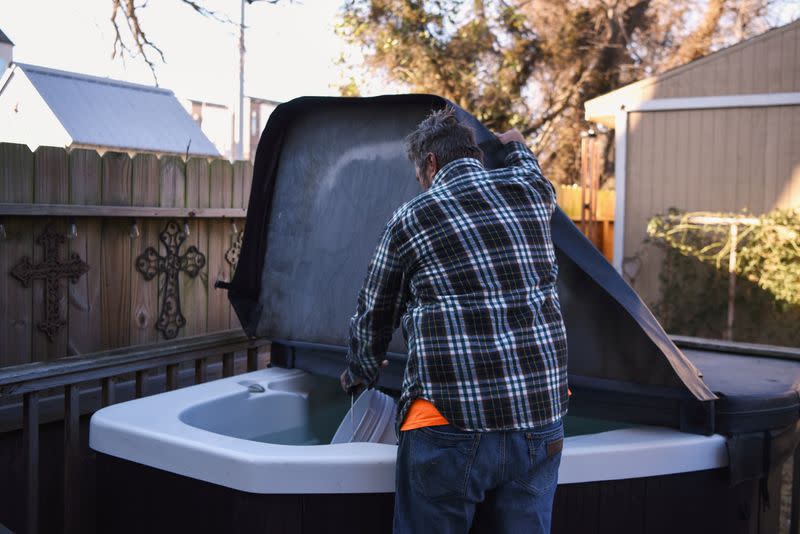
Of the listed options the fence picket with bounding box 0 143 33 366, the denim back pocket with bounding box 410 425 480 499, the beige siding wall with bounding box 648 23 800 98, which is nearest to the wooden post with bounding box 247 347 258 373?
the fence picket with bounding box 0 143 33 366

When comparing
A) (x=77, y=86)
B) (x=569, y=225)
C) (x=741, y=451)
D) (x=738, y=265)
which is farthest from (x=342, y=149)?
(x=738, y=265)

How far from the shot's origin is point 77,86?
7.62 meters

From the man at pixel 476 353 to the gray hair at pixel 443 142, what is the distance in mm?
43

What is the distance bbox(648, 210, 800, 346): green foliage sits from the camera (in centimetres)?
796

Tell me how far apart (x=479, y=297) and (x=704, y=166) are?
25.8 feet

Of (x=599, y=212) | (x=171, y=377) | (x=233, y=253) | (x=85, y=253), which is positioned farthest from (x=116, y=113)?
(x=599, y=212)

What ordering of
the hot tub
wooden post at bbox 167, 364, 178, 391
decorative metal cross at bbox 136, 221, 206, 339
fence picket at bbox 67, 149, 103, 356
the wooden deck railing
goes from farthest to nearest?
1. decorative metal cross at bbox 136, 221, 206, 339
2. fence picket at bbox 67, 149, 103, 356
3. wooden post at bbox 167, 364, 178, 391
4. the wooden deck railing
5. the hot tub

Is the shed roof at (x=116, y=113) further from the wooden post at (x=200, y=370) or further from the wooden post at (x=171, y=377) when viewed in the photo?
the wooden post at (x=171, y=377)

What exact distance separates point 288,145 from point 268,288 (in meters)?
0.59

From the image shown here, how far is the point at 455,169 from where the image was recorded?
2016 mm

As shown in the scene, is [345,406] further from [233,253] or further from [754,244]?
[754,244]

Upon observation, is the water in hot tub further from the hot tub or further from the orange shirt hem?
the orange shirt hem

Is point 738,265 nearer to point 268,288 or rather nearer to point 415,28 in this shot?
point 268,288

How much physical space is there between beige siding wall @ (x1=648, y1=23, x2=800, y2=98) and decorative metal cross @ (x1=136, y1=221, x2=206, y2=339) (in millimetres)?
6720
